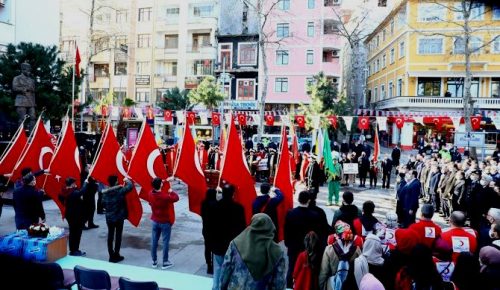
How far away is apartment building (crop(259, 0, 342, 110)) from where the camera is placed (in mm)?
42719

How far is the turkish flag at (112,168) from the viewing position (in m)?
9.37

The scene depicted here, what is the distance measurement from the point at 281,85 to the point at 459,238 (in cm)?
3859

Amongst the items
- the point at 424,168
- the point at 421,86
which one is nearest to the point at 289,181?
the point at 424,168

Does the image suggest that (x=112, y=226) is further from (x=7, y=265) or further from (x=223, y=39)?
(x=223, y=39)

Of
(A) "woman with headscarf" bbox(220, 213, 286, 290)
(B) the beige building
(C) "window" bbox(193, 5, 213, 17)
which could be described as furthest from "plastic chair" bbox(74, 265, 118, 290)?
(C) "window" bbox(193, 5, 213, 17)

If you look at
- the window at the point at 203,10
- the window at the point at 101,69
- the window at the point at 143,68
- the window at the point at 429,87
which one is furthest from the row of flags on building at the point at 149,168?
the window at the point at 101,69

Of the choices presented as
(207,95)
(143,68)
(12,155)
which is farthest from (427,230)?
(143,68)

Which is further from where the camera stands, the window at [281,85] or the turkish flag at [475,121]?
the window at [281,85]

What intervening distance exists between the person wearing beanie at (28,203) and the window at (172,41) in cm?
4096

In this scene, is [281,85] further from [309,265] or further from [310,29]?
[309,265]

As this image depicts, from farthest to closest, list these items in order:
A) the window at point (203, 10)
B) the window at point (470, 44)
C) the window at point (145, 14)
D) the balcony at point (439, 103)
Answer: the window at point (145, 14) → the window at point (203, 10) → the balcony at point (439, 103) → the window at point (470, 44)

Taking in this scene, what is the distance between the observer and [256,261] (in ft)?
15.5

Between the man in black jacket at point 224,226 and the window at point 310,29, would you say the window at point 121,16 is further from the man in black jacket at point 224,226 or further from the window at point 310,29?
the man in black jacket at point 224,226

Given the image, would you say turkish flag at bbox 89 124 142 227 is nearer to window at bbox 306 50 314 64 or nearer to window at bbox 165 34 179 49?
window at bbox 306 50 314 64
